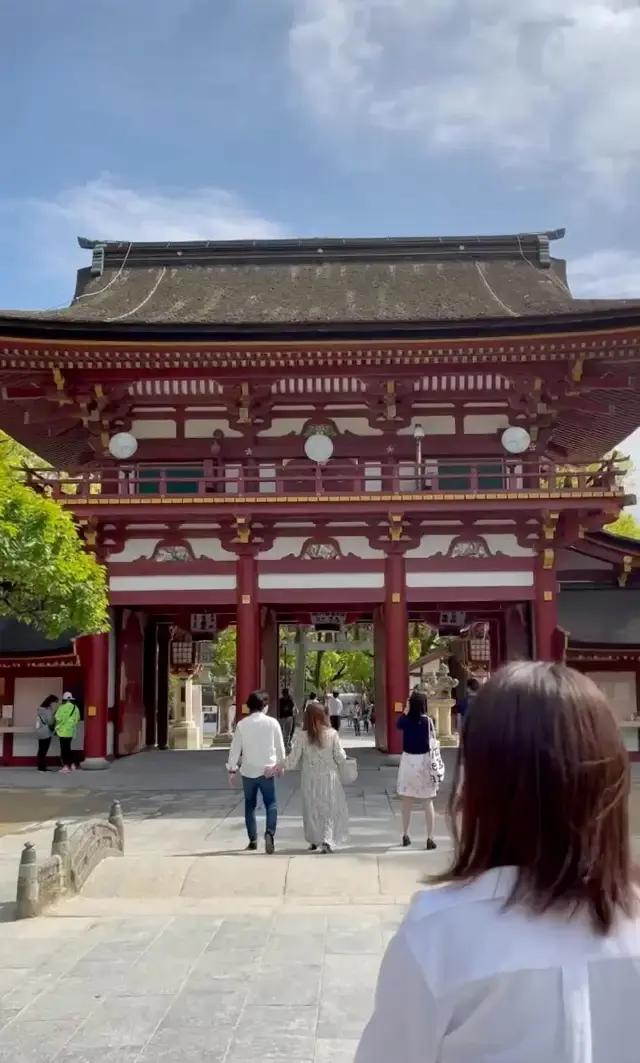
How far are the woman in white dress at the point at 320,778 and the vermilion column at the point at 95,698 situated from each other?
8.80 meters

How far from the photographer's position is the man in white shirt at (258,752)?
955 centimetres

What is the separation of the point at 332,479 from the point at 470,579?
3.66 meters

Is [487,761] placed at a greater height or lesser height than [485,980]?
greater

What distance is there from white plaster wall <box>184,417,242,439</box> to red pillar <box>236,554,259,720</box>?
295 centimetres

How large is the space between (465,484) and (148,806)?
376 inches

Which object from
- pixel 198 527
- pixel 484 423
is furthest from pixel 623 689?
pixel 198 527

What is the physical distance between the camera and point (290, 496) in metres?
17.2

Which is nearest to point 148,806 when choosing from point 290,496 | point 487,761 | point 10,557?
point 10,557

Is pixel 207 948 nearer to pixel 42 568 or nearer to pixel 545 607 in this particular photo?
pixel 42 568

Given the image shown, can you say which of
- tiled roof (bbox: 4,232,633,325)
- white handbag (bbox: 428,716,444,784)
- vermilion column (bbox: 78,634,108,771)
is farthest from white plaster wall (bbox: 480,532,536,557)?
white handbag (bbox: 428,716,444,784)

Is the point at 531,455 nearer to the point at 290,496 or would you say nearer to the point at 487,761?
the point at 290,496

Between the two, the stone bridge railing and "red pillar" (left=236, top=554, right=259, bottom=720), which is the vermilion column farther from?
the stone bridge railing

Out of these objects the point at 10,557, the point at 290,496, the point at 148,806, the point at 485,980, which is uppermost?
the point at 290,496

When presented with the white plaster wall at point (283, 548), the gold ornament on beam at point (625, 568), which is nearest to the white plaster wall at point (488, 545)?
the white plaster wall at point (283, 548)
